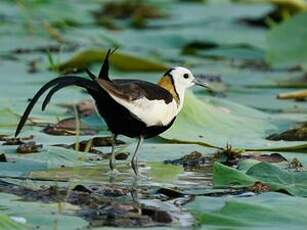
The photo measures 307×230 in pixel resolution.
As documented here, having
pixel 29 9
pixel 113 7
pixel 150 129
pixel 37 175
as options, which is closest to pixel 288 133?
pixel 150 129

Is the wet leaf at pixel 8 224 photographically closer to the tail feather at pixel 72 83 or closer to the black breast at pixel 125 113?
the tail feather at pixel 72 83

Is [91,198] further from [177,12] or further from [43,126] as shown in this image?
[177,12]

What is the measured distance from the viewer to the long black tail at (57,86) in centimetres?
391

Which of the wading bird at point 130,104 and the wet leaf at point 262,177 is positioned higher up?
the wading bird at point 130,104

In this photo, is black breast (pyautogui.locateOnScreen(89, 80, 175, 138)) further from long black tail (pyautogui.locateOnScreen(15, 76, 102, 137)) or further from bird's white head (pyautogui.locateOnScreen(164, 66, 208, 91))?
bird's white head (pyautogui.locateOnScreen(164, 66, 208, 91))

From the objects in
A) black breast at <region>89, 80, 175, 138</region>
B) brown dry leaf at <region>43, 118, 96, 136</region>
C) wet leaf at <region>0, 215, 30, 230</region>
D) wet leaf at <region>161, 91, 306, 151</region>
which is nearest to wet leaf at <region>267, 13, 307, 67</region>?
wet leaf at <region>161, 91, 306, 151</region>

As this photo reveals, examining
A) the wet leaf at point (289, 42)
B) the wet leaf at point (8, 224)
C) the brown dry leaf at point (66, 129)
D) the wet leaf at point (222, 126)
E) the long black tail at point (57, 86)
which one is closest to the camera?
the wet leaf at point (8, 224)

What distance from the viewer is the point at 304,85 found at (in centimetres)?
736

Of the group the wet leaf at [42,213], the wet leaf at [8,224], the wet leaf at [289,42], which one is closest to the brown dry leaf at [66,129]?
the wet leaf at [42,213]

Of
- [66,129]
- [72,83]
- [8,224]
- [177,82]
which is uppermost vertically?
[177,82]

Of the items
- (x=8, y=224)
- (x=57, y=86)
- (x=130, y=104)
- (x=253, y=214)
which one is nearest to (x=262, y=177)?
(x=130, y=104)

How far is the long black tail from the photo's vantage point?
391 cm

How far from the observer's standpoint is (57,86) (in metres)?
3.96

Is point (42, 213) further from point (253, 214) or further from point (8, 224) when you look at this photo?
point (253, 214)
